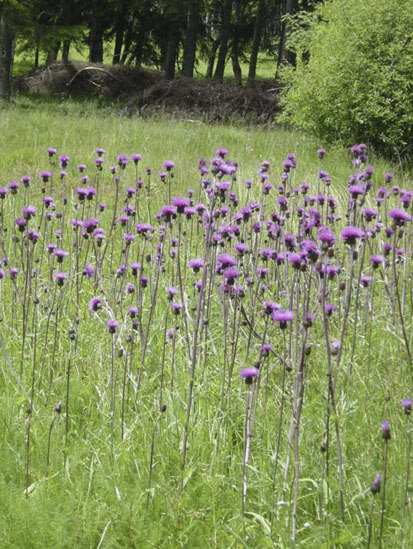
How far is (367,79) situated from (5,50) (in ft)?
32.2

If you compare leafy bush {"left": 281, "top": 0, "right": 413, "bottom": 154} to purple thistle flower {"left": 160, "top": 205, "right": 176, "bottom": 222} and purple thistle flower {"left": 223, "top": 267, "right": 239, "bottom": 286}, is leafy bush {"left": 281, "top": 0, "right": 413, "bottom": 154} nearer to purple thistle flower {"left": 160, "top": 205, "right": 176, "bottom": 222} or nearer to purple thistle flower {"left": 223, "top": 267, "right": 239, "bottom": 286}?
purple thistle flower {"left": 160, "top": 205, "right": 176, "bottom": 222}

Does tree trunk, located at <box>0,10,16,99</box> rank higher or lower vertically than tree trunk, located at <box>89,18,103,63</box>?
lower

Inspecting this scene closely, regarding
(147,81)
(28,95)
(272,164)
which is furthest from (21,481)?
(147,81)

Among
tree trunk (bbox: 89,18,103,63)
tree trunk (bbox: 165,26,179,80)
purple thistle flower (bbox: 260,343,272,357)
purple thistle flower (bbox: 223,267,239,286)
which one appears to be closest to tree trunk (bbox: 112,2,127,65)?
tree trunk (bbox: 89,18,103,63)

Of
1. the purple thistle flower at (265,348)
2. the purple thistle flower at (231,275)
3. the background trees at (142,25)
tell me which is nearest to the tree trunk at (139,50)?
the background trees at (142,25)

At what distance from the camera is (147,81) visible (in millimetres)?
21906

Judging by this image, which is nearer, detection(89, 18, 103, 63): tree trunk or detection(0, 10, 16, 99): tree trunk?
detection(0, 10, 16, 99): tree trunk

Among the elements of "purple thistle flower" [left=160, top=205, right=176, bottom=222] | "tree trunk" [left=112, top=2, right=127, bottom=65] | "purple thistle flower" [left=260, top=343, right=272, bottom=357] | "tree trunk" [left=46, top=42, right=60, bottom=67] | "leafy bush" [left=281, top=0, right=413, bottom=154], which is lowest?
"purple thistle flower" [left=260, top=343, right=272, bottom=357]

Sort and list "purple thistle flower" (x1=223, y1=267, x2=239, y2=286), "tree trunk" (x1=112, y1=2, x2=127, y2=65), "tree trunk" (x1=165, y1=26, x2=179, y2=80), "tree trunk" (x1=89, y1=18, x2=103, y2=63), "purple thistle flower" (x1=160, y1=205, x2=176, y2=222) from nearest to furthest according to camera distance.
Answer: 1. "purple thistle flower" (x1=223, y1=267, x2=239, y2=286)
2. "purple thistle flower" (x1=160, y1=205, x2=176, y2=222)
3. "tree trunk" (x1=165, y1=26, x2=179, y2=80)
4. "tree trunk" (x1=89, y1=18, x2=103, y2=63)
5. "tree trunk" (x1=112, y1=2, x2=127, y2=65)

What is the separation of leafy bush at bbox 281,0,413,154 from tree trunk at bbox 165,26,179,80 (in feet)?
41.3

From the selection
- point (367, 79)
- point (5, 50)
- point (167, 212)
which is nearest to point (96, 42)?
point (5, 50)

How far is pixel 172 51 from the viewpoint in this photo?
23156 millimetres

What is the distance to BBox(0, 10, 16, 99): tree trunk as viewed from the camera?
584 inches

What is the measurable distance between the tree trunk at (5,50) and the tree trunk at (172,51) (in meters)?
7.50
